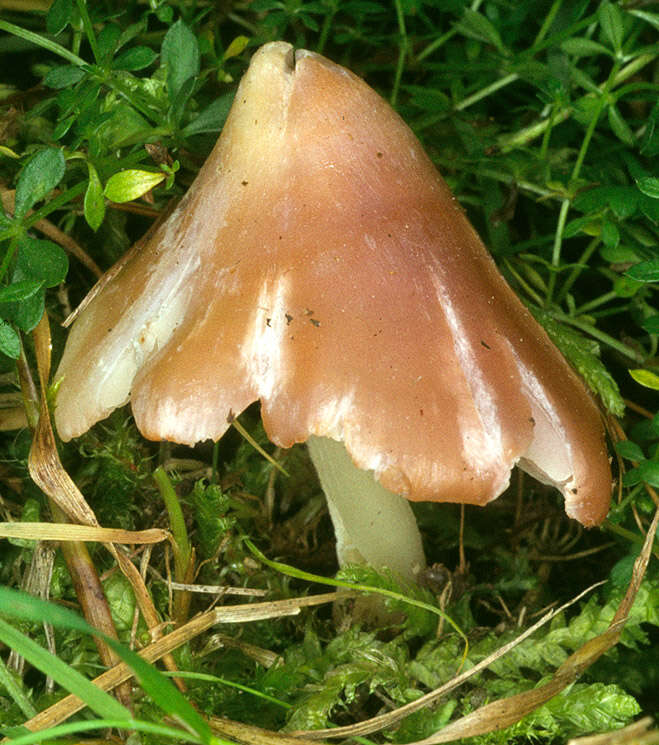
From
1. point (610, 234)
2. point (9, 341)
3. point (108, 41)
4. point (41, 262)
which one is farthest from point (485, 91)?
point (9, 341)

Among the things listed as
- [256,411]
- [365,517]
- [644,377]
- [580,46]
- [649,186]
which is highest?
[580,46]

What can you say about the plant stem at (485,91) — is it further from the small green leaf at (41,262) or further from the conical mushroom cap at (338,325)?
the small green leaf at (41,262)

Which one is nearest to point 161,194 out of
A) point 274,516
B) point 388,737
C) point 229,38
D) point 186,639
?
point 229,38

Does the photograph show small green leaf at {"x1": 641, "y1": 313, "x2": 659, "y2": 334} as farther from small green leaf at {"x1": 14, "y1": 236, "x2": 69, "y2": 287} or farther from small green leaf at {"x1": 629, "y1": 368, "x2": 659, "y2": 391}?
small green leaf at {"x1": 14, "y1": 236, "x2": 69, "y2": 287}

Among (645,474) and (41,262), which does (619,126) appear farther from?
(41,262)

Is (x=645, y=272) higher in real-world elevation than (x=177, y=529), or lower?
higher

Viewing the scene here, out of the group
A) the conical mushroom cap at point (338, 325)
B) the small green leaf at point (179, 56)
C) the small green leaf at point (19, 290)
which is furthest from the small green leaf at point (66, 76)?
the small green leaf at point (19, 290)

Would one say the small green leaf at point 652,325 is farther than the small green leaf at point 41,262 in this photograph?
Yes
